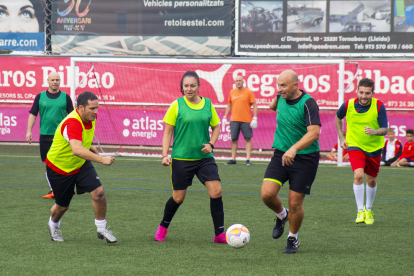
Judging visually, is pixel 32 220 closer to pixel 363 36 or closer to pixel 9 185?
pixel 9 185

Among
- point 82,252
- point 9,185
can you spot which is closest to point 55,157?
point 82,252

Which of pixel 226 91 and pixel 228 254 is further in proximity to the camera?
pixel 226 91

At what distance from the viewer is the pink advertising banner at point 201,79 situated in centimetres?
1543

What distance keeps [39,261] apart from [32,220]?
2.04m

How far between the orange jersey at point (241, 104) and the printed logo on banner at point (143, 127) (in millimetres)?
3293

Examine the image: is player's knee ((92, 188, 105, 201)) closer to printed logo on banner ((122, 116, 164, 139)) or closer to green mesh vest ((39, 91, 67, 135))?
green mesh vest ((39, 91, 67, 135))

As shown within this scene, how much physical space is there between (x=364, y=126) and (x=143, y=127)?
979 cm

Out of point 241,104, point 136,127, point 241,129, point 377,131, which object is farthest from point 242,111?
point 377,131

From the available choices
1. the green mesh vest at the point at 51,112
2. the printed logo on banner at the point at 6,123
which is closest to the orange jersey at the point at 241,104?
the green mesh vest at the point at 51,112

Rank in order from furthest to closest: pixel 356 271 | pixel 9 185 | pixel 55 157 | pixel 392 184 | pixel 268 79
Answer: pixel 268 79 < pixel 392 184 < pixel 9 185 < pixel 55 157 < pixel 356 271

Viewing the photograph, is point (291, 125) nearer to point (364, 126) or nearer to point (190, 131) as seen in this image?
point (190, 131)

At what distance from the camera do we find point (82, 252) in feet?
18.7

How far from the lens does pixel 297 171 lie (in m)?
5.77

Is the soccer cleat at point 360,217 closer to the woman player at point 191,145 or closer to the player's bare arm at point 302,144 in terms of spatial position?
the woman player at point 191,145
